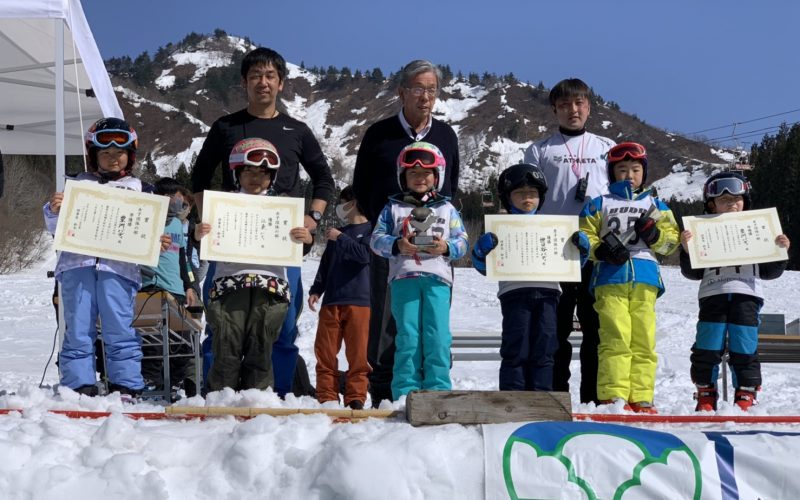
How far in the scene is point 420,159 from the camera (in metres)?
4.72

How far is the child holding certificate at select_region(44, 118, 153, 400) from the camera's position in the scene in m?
4.56

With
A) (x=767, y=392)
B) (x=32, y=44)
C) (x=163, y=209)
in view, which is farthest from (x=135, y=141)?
(x=767, y=392)

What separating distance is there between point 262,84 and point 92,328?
1807 mm

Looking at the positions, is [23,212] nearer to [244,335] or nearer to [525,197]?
[244,335]

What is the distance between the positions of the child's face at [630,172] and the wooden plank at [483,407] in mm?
2303

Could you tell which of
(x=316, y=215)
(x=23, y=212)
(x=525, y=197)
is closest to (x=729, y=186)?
(x=525, y=197)

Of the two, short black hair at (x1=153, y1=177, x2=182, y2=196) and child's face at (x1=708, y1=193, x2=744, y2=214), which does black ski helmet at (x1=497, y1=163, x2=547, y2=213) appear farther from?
short black hair at (x1=153, y1=177, x2=182, y2=196)

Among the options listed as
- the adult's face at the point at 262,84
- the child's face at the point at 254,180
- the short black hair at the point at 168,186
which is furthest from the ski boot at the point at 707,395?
the short black hair at the point at 168,186

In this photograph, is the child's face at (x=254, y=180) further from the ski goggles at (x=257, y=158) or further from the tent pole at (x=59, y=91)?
the tent pole at (x=59, y=91)

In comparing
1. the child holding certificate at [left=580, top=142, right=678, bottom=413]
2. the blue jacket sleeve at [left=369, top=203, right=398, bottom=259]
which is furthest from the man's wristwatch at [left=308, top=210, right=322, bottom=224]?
the child holding certificate at [left=580, top=142, right=678, bottom=413]

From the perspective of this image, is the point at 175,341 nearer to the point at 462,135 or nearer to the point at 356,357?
the point at 356,357

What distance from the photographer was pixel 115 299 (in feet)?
15.3

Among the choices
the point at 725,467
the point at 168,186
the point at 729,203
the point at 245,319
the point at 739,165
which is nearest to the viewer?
the point at 725,467

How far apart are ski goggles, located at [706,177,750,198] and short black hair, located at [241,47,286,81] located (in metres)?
3.00
